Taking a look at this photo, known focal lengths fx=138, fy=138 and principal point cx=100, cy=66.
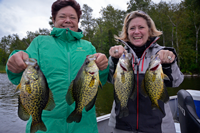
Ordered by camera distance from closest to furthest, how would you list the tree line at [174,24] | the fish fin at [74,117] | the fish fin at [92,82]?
1. the fish fin at [74,117]
2. the fish fin at [92,82]
3. the tree line at [174,24]

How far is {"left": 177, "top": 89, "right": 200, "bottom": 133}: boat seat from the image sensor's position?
10.1 feet

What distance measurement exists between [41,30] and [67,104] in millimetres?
58603

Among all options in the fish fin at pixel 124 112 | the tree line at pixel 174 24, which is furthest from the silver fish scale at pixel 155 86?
the tree line at pixel 174 24

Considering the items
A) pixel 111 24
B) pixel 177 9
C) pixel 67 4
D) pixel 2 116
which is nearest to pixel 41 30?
pixel 111 24

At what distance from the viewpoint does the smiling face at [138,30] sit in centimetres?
276

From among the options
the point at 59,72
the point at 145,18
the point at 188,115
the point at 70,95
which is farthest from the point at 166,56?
the point at 188,115

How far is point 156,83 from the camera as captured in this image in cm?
226

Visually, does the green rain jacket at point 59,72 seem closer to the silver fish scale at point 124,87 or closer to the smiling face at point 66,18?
the smiling face at point 66,18

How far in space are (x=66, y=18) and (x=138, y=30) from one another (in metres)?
1.40

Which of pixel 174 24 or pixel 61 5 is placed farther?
pixel 174 24

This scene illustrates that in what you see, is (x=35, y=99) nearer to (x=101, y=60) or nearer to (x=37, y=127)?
(x=37, y=127)

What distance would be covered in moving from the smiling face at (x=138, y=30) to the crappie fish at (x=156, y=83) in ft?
2.11

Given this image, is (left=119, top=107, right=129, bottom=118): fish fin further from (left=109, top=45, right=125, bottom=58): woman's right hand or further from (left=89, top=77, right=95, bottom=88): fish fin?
(left=109, top=45, right=125, bottom=58): woman's right hand

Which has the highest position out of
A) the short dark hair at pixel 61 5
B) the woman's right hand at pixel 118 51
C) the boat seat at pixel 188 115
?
the short dark hair at pixel 61 5
